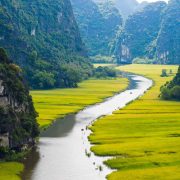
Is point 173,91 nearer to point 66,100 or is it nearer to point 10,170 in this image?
point 66,100

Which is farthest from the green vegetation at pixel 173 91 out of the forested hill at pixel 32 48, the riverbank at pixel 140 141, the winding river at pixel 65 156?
the forested hill at pixel 32 48

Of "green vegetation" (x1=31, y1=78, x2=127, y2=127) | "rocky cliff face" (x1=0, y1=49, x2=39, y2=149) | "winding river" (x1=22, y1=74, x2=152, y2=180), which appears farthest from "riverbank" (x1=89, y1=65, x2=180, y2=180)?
"green vegetation" (x1=31, y1=78, x2=127, y2=127)

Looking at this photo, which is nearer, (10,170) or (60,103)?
(10,170)

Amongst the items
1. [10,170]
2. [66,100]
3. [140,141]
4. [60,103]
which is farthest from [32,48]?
[10,170]

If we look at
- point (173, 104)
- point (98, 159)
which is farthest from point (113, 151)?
point (173, 104)

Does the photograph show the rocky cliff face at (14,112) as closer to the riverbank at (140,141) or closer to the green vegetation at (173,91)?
the riverbank at (140,141)

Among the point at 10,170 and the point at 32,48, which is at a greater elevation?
the point at 32,48

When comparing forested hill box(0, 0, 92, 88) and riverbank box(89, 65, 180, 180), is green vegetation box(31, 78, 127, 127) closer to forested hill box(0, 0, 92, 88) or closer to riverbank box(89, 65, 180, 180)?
forested hill box(0, 0, 92, 88)

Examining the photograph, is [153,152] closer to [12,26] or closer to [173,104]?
[173,104]

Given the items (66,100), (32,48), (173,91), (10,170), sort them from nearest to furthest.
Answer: (10,170) < (66,100) < (173,91) < (32,48)
